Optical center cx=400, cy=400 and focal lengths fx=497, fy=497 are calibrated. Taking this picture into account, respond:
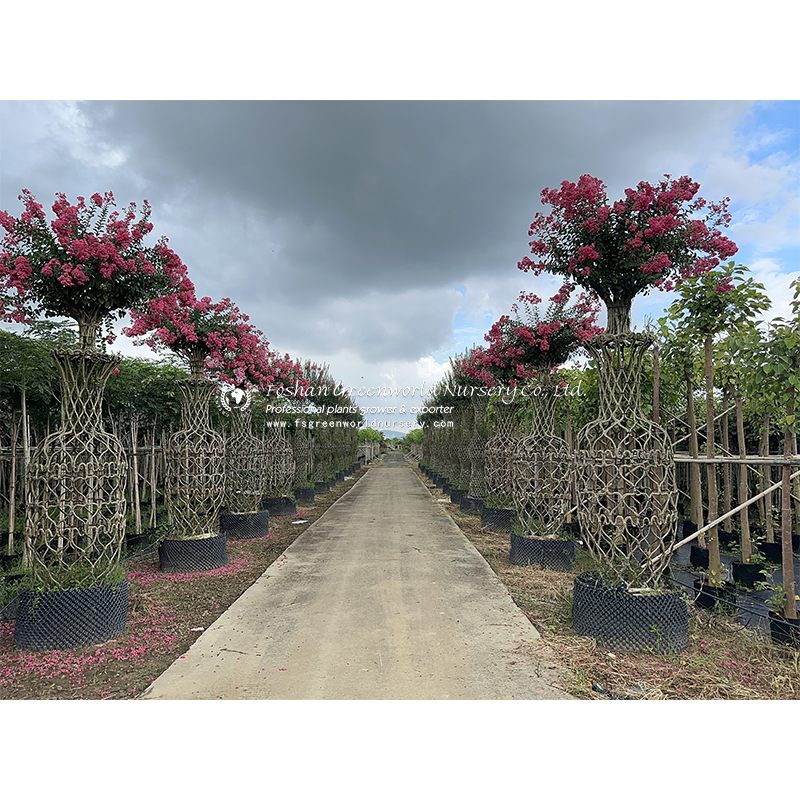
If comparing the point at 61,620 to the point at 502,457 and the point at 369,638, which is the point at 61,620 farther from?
the point at 502,457

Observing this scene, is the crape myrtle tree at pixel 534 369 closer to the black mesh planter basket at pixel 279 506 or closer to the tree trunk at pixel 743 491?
the tree trunk at pixel 743 491

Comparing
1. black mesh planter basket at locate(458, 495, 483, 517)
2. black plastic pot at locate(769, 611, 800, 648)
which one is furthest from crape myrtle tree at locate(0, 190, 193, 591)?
black mesh planter basket at locate(458, 495, 483, 517)

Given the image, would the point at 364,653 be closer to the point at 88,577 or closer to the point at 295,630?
the point at 295,630

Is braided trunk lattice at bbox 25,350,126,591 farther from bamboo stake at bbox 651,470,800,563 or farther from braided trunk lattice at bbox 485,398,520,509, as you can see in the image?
braided trunk lattice at bbox 485,398,520,509

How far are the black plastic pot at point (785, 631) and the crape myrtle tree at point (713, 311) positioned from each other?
98 centimetres

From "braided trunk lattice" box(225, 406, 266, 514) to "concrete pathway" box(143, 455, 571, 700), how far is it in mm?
1995

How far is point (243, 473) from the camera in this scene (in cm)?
885

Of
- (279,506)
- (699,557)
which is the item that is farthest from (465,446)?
(699,557)

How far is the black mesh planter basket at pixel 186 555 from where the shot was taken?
235 inches

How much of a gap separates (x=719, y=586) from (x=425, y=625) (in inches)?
109

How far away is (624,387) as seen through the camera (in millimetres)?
4312

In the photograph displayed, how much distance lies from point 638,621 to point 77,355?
497 centimetres

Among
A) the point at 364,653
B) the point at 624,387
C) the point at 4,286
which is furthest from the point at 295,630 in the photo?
the point at 4,286

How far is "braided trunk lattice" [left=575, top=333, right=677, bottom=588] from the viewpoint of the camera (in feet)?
13.0
